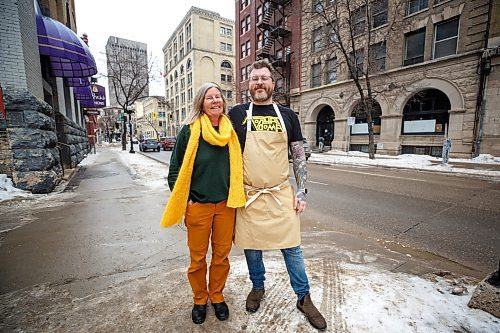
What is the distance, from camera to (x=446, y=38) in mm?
15688

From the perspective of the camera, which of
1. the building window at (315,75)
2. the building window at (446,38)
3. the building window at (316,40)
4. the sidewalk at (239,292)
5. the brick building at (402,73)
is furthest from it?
the building window at (315,75)

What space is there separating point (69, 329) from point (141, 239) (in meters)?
1.99

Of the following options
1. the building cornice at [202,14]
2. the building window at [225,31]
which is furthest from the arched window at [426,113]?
the building cornice at [202,14]

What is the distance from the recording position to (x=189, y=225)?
7.01 ft

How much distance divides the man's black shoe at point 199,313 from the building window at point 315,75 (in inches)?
997

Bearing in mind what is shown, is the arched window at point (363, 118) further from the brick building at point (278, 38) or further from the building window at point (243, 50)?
the building window at point (243, 50)

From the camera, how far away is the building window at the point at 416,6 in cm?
1664

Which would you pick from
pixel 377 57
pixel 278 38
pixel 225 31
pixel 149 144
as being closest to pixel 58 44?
pixel 149 144

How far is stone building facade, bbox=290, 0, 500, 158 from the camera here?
1436 centimetres

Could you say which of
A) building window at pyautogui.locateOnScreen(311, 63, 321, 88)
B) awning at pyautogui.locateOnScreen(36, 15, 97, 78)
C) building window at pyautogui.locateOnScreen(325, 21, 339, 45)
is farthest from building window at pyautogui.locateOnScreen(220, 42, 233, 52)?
awning at pyautogui.locateOnScreen(36, 15, 97, 78)

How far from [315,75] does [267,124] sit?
25125mm

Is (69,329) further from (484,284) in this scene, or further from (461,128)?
(461,128)

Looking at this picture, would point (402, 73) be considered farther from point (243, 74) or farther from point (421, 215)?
point (243, 74)

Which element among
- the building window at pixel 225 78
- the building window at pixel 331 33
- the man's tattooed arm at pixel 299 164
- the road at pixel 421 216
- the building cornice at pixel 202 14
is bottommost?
the road at pixel 421 216
